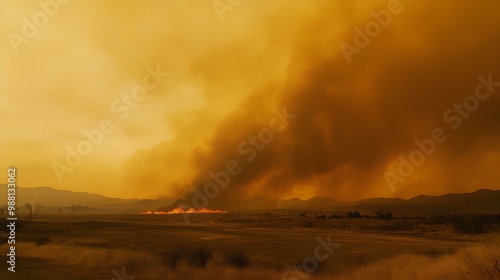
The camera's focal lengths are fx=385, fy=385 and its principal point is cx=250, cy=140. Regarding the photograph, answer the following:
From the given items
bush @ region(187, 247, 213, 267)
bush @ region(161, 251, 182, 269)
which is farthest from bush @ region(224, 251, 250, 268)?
bush @ region(161, 251, 182, 269)

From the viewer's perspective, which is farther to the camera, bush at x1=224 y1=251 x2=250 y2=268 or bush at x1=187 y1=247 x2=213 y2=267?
bush at x1=224 y1=251 x2=250 y2=268

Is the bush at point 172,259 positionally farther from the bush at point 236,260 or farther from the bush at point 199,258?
the bush at point 236,260

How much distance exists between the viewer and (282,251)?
32375 mm

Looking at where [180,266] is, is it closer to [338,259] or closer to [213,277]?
[213,277]

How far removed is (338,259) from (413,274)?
38.7 ft

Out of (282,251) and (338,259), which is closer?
(338,259)

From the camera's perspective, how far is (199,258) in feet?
75.5

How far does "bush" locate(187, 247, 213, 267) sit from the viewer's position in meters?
22.2

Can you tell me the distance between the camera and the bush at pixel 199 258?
875 inches

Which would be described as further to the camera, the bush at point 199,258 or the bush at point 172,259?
the bush at point 199,258

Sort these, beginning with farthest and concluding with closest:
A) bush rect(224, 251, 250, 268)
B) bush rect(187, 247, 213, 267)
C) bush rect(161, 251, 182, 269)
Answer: bush rect(224, 251, 250, 268), bush rect(187, 247, 213, 267), bush rect(161, 251, 182, 269)

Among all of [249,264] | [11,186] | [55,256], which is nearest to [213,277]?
[249,264]

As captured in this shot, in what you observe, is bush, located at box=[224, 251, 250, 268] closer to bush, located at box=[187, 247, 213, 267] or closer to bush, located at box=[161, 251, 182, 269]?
bush, located at box=[187, 247, 213, 267]

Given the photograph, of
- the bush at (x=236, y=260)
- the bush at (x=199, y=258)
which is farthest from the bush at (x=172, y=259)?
the bush at (x=236, y=260)
